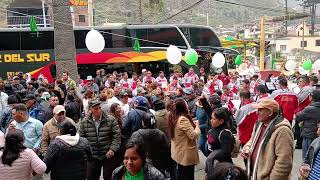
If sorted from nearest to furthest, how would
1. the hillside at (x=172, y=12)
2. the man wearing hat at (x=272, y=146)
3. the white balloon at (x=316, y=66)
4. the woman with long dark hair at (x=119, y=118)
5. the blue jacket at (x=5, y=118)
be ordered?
the man wearing hat at (x=272, y=146), the woman with long dark hair at (x=119, y=118), the blue jacket at (x=5, y=118), the white balloon at (x=316, y=66), the hillside at (x=172, y=12)

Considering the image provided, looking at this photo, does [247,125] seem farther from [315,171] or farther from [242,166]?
[315,171]

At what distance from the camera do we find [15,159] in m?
4.07

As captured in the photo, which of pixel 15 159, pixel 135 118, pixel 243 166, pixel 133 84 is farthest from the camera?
pixel 133 84

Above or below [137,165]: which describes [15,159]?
below

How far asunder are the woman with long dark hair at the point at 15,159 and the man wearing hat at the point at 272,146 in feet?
7.11

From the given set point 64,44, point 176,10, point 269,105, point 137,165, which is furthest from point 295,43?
point 137,165

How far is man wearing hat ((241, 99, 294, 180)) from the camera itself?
13.2 feet

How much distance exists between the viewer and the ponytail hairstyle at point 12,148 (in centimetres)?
404

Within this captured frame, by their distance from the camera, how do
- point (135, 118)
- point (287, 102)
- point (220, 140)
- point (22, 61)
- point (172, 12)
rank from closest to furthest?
1. point (220, 140)
2. point (135, 118)
3. point (287, 102)
4. point (22, 61)
5. point (172, 12)

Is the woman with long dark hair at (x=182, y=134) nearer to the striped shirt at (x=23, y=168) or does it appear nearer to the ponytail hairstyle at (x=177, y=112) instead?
the ponytail hairstyle at (x=177, y=112)

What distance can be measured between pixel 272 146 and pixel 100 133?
2356 millimetres

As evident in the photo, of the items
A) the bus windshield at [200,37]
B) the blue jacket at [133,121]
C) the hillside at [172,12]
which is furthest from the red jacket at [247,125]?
the hillside at [172,12]

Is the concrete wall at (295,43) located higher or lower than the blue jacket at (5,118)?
higher

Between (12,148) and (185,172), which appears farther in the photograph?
(185,172)
